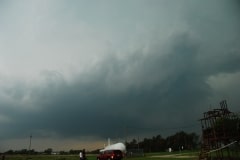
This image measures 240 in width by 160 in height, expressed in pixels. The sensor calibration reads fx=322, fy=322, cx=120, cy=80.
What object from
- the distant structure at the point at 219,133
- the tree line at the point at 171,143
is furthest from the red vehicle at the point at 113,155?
the tree line at the point at 171,143

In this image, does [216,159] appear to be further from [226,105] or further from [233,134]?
[226,105]

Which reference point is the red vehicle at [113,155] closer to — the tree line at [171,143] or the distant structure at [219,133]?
the distant structure at [219,133]

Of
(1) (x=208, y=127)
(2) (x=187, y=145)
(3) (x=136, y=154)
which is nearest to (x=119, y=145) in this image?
(3) (x=136, y=154)

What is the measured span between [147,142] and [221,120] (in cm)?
14344

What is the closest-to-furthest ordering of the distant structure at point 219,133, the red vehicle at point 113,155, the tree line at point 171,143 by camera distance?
the distant structure at point 219,133 → the red vehicle at point 113,155 → the tree line at point 171,143

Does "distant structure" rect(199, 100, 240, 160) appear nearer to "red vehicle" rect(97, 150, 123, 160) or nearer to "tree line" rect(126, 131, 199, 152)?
"red vehicle" rect(97, 150, 123, 160)

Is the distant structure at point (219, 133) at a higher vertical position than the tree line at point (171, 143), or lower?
lower

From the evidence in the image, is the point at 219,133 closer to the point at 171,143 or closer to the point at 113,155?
the point at 113,155

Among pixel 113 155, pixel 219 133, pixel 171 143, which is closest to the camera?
pixel 219 133

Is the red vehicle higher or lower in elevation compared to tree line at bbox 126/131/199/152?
lower

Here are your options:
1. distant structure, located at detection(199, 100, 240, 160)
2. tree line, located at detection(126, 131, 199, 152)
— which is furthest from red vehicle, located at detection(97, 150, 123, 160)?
tree line, located at detection(126, 131, 199, 152)

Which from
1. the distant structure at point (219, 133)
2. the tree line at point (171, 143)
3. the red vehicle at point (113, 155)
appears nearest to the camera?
the distant structure at point (219, 133)

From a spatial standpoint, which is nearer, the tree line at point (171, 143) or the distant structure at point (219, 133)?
the distant structure at point (219, 133)

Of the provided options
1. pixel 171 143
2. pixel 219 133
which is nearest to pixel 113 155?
pixel 219 133
